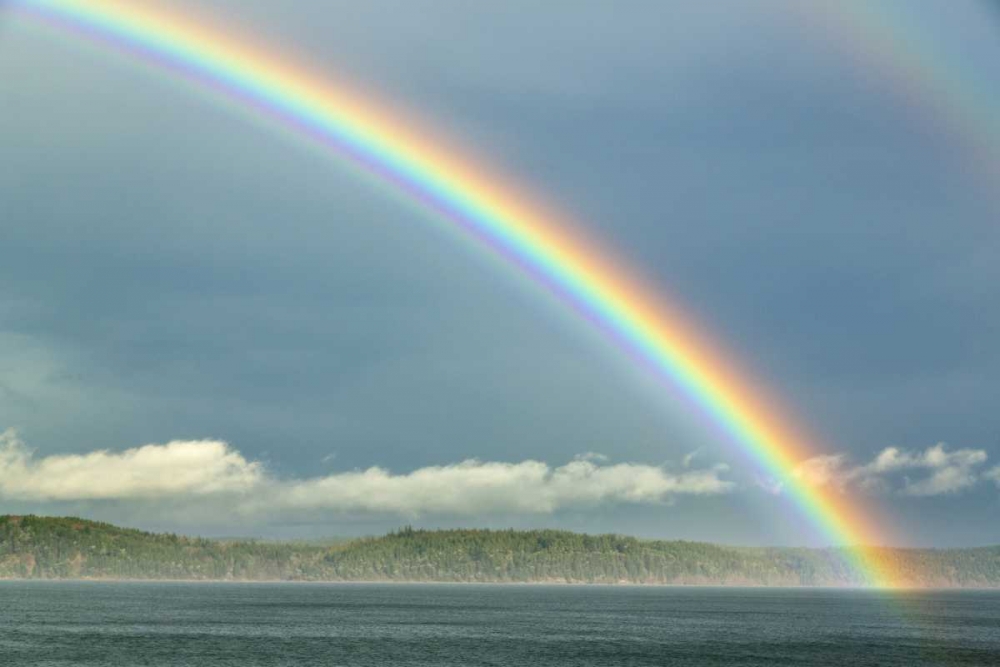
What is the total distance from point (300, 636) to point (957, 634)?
4552 inches

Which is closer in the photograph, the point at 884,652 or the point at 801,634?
the point at 884,652

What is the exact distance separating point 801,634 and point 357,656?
310 feet

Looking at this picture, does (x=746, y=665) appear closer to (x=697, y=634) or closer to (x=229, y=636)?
(x=697, y=634)

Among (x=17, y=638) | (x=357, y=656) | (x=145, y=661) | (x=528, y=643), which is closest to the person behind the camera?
(x=145, y=661)

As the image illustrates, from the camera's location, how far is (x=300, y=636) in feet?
563

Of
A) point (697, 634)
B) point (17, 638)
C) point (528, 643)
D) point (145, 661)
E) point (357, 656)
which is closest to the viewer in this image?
point (145, 661)

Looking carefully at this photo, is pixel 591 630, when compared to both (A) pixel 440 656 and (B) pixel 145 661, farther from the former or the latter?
(B) pixel 145 661

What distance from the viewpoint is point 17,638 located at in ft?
502

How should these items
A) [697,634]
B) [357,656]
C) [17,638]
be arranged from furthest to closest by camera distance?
[697,634]
[17,638]
[357,656]

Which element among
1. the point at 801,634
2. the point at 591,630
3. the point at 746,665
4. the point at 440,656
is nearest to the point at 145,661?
the point at 440,656

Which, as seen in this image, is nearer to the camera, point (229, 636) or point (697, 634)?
point (229, 636)

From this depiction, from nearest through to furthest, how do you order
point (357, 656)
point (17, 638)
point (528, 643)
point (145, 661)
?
point (145, 661) < point (357, 656) < point (17, 638) < point (528, 643)

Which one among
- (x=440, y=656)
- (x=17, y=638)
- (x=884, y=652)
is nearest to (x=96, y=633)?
(x=17, y=638)

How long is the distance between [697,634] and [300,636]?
68964 mm
